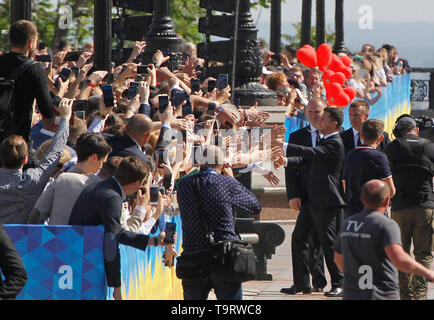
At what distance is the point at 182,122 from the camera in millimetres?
9758

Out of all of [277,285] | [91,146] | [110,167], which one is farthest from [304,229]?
[91,146]

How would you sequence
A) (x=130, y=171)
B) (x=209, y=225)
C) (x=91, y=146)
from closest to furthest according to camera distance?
(x=130, y=171)
(x=91, y=146)
(x=209, y=225)

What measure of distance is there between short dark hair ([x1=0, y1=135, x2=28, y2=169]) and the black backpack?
38cm

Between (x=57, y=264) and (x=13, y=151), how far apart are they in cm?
88

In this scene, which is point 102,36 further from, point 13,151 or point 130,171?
point 130,171

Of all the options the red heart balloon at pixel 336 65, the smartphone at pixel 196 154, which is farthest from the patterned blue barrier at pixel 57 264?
the red heart balloon at pixel 336 65

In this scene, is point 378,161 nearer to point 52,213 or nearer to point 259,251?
point 259,251

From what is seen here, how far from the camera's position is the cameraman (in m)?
11.5

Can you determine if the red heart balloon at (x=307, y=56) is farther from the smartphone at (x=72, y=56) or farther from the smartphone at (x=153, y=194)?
the smartphone at (x=153, y=194)

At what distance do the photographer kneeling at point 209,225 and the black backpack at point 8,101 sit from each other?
4.47 ft

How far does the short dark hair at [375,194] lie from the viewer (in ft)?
25.8

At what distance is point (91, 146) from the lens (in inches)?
322

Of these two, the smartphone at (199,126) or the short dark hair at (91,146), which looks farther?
the smartphone at (199,126)
